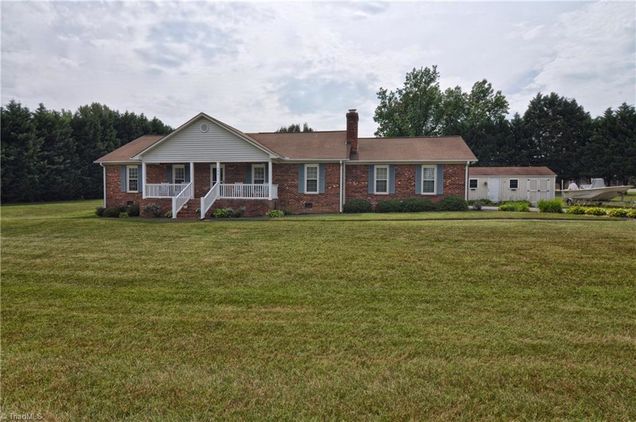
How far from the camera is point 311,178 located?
850 inches

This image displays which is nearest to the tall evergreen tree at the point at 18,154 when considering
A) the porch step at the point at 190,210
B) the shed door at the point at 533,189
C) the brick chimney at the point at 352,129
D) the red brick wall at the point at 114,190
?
the red brick wall at the point at 114,190

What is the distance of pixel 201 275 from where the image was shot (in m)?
7.60

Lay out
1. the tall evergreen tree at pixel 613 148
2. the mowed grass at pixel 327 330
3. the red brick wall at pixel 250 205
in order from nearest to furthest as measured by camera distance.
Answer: the mowed grass at pixel 327 330 → the red brick wall at pixel 250 205 → the tall evergreen tree at pixel 613 148

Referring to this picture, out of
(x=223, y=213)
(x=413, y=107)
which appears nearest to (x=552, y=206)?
(x=223, y=213)

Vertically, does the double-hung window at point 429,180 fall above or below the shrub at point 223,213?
above

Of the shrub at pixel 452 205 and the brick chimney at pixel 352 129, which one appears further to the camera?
the brick chimney at pixel 352 129

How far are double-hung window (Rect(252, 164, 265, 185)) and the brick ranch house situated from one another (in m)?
0.04

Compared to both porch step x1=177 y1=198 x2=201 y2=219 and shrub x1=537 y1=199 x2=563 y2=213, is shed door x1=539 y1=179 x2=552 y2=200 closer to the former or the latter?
shrub x1=537 y1=199 x2=563 y2=213

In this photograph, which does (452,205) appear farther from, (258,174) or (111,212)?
(111,212)

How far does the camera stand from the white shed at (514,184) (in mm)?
30641

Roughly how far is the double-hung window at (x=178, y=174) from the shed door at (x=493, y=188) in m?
22.9

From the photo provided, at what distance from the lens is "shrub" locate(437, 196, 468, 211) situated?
20484mm

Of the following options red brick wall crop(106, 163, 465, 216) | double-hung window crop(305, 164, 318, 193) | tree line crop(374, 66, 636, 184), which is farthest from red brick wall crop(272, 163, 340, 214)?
tree line crop(374, 66, 636, 184)

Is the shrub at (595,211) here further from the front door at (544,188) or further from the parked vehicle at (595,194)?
the front door at (544,188)
